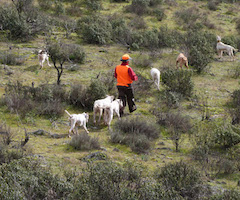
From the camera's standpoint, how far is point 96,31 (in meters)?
15.9

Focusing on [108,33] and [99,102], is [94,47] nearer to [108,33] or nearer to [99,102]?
[108,33]

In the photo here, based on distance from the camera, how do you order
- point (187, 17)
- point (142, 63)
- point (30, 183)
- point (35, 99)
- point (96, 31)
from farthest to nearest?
point (187, 17) < point (96, 31) < point (142, 63) < point (35, 99) < point (30, 183)

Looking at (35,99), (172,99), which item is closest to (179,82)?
(172,99)

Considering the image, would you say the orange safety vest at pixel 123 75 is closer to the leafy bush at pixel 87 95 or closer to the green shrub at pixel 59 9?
the leafy bush at pixel 87 95

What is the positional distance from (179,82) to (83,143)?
18.0 feet

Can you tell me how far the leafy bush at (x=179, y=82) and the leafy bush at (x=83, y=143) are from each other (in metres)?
5.09

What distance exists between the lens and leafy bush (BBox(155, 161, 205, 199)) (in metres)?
5.04

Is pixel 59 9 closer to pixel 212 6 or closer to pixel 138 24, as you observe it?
pixel 138 24

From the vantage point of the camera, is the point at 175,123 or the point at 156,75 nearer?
the point at 175,123

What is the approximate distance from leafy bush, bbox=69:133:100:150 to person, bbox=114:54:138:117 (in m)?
2.49

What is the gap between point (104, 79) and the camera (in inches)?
427

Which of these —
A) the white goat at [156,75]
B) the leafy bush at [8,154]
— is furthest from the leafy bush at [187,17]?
the leafy bush at [8,154]

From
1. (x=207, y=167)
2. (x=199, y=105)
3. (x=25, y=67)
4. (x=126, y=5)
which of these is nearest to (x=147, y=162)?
(x=207, y=167)

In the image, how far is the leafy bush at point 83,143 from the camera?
22.1 ft
